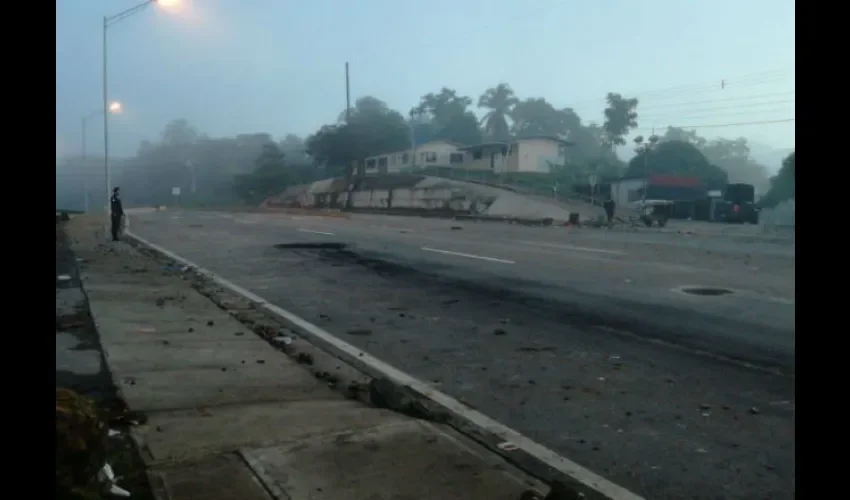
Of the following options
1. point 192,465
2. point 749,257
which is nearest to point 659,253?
point 749,257

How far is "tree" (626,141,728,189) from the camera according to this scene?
57.2m

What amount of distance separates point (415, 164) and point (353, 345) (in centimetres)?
6706

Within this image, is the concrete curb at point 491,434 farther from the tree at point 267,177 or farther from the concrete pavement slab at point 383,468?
the tree at point 267,177

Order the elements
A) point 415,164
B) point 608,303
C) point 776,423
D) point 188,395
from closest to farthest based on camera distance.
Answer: point 776,423 → point 188,395 → point 608,303 → point 415,164

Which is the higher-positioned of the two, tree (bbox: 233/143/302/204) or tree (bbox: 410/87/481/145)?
tree (bbox: 410/87/481/145)

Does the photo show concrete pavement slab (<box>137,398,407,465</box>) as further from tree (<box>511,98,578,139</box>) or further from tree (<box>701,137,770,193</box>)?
tree (<box>511,98,578,139</box>)

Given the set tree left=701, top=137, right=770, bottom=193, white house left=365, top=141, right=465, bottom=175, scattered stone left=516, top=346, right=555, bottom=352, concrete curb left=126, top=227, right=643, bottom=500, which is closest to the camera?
concrete curb left=126, top=227, right=643, bottom=500

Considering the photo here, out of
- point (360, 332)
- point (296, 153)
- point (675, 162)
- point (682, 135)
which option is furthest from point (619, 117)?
point (360, 332)

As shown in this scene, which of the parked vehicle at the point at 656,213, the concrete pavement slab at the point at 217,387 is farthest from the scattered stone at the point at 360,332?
the parked vehicle at the point at 656,213

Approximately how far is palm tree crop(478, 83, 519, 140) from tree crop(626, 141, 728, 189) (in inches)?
1686

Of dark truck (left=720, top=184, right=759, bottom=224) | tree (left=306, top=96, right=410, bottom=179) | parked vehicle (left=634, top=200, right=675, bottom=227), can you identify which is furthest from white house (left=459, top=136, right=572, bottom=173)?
parked vehicle (left=634, top=200, right=675, bottom=227)

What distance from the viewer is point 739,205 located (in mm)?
42688
